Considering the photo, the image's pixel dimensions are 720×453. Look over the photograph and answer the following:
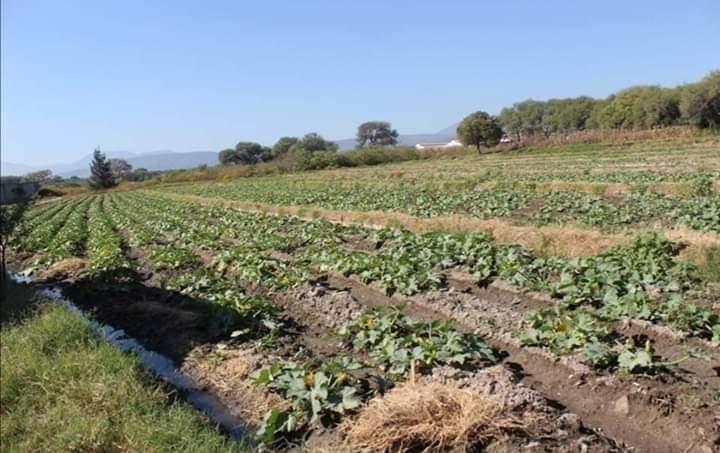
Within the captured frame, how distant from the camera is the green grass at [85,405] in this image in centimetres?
454

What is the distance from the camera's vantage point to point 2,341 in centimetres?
716

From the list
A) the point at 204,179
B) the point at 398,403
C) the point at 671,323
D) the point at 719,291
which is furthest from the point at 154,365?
the point at 204,179

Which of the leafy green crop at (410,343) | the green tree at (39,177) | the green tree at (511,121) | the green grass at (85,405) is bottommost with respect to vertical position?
the green grass at (85,405)

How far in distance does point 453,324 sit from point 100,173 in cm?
9002

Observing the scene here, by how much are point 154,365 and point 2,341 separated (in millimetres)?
2223

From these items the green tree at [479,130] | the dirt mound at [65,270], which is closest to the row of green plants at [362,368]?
the dirt mound at [65,270]

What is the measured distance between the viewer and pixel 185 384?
242 inches

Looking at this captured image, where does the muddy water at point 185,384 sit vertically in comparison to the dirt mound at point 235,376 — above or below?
below

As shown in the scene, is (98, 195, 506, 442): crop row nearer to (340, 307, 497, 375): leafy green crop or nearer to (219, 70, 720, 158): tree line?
(340, 307, 497, 375): leafy green crop

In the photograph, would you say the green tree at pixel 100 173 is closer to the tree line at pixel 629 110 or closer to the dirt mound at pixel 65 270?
the tree line at pixel 629 110

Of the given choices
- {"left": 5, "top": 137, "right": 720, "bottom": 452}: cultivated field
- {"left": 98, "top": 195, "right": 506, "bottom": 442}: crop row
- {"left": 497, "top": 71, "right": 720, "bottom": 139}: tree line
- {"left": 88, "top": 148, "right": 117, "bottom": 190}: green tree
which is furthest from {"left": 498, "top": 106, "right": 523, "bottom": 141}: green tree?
{"left": 98, "top": 195, "right": 506, "bottom": 442}: crop row

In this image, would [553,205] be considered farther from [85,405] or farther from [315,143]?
[315,143]

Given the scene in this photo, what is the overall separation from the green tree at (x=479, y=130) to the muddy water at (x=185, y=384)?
199 feet

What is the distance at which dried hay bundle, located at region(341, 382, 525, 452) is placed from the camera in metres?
4.02
